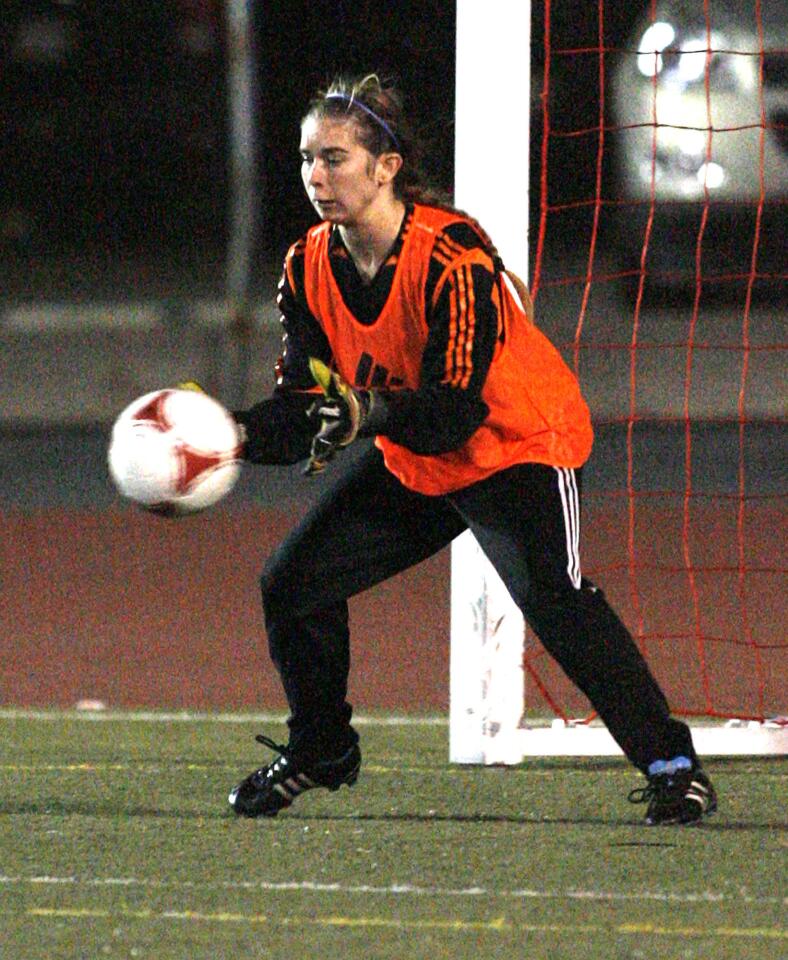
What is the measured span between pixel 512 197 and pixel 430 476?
1161 millimetres

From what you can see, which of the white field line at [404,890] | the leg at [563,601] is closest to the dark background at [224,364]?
the leg at [563,601]

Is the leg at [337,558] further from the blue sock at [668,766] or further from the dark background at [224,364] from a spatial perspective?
the dark background at [224,364]

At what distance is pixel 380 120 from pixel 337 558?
3.22 ft

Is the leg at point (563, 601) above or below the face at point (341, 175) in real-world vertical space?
below

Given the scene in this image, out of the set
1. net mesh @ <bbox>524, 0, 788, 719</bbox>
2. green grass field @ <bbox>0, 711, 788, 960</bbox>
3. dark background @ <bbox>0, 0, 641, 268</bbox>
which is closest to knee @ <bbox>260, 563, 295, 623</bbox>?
green grass field @ <bbox>0, 711, 788, 960</bbox>

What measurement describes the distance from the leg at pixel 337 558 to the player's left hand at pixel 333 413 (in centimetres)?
49

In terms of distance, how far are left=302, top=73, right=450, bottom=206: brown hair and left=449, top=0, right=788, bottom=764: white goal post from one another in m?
0.77

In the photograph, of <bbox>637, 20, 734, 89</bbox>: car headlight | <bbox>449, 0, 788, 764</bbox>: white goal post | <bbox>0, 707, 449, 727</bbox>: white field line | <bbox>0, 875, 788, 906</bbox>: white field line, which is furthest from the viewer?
<bbox>637, 20, 734, 89</bbox>: car headlight

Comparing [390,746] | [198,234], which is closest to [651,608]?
[390,746]

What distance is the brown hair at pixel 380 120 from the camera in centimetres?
497

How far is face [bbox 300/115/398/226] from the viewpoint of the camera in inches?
193

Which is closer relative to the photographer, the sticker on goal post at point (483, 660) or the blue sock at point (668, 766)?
the blue sock at point (668, 766)

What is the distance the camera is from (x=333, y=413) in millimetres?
4648

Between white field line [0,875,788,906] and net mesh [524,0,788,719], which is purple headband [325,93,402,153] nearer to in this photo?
net mesh [524,0,788,719]
